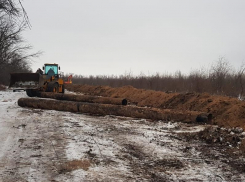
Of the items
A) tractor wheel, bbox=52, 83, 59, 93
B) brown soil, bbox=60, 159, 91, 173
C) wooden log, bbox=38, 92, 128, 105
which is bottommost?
brown soil, bbox=60, 159, 91, 173

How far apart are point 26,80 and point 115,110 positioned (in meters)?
9.92

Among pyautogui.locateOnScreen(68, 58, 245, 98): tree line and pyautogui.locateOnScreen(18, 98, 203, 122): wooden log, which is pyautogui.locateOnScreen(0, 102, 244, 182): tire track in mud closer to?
pyautogui.locateOnScreen(18, 98, 203, 122): wooden log

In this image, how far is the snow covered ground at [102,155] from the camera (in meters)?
3.79

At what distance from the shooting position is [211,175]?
3961 mm

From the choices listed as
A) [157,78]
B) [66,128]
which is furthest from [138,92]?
[66,128]

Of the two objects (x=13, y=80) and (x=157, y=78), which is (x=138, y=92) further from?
(x=13, y=80)

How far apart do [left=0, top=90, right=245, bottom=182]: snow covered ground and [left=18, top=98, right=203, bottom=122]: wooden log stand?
119 centimetres

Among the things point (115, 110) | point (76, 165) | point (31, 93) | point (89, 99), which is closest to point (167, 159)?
point (76, 165)

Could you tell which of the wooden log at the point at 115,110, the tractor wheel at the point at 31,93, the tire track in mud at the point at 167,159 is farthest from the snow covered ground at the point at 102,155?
the tractor wheel at the point at 31,93

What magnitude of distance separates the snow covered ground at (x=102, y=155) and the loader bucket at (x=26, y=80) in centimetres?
1018

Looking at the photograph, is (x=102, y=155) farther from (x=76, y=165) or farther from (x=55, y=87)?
(x=55, y=87)

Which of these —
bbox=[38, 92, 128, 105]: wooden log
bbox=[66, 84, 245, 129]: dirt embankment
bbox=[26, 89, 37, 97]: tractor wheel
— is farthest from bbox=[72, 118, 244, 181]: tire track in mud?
bbox=[26, 89, 37, 97]: tractor wheel

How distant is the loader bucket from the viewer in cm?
1705

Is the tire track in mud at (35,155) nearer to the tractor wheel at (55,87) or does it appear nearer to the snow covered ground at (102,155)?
the snow covered ground at (102,155)
